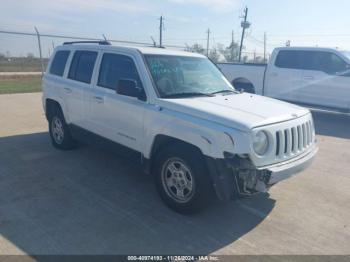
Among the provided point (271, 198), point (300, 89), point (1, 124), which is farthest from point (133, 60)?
point (300, 89)

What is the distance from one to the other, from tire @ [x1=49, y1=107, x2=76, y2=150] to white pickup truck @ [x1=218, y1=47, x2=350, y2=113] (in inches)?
293

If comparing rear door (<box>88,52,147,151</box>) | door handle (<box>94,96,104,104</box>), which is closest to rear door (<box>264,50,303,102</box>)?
rear door (<box>88,52,147,151</box>)

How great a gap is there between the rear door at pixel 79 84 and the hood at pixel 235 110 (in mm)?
1825

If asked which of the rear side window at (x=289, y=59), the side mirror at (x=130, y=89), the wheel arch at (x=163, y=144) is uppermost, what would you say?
the rear side window at (x=289, y=59)

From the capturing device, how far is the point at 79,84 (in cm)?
550

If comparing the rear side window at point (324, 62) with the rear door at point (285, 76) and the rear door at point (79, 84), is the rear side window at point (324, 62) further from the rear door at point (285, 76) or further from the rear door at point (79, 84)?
the rear door at point (79, 84)

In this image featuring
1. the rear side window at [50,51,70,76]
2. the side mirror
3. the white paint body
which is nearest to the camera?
the white paint body

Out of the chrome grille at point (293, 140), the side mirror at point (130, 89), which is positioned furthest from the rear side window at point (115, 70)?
the chrome grille at point (293, 140)

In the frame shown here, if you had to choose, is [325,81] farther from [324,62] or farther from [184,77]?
[184,77]

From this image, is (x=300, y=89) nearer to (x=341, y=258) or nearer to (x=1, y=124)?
(x=341, y=258)

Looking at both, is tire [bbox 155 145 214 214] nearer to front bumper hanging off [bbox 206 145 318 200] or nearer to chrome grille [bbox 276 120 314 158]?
front bumper hanging off [bbox 206 145 318 200]

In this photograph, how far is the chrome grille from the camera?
3.69m

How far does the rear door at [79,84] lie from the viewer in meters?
5.35

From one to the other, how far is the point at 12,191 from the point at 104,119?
5.30 ft
